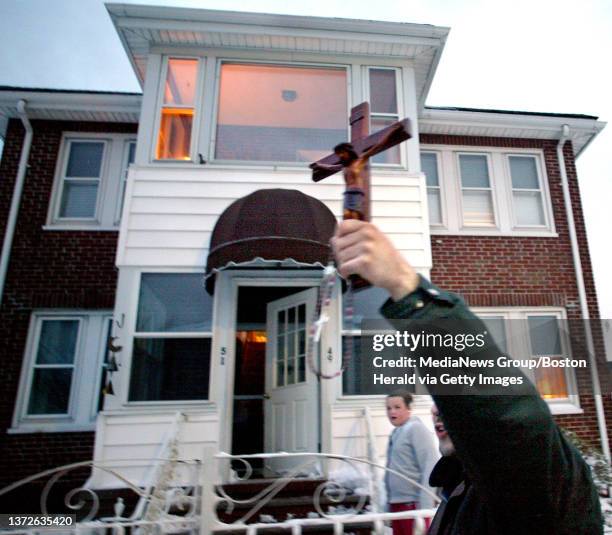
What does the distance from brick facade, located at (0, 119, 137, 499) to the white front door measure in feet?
9.51

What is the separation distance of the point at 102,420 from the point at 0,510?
258 cm

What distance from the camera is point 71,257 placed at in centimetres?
741

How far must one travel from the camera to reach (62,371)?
7145 millimetres

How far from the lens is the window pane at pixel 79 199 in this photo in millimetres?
7840

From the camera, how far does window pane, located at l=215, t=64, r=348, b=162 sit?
6.46 m

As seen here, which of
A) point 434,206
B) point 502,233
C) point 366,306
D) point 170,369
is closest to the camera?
point 170,369

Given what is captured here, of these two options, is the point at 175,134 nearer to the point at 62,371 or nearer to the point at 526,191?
the point at 62,371

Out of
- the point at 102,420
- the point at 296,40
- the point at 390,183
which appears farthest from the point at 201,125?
the point at 102,420

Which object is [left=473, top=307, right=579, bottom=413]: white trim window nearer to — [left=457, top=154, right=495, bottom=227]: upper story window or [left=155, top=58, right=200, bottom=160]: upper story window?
[left=457, top=154, right=495, bottom=227]: upper story window

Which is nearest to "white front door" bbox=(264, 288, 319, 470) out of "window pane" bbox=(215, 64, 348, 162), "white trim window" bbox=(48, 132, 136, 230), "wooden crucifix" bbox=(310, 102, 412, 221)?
"window pane" bbox=(215, 64, 348, 162)

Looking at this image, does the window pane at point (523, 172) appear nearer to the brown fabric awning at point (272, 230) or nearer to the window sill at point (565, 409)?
the window sill at point (565, 409)

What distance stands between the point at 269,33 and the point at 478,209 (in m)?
4.94

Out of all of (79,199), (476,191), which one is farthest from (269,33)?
(476,191)

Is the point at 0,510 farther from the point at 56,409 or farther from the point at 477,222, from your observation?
A: the point at 477,222
